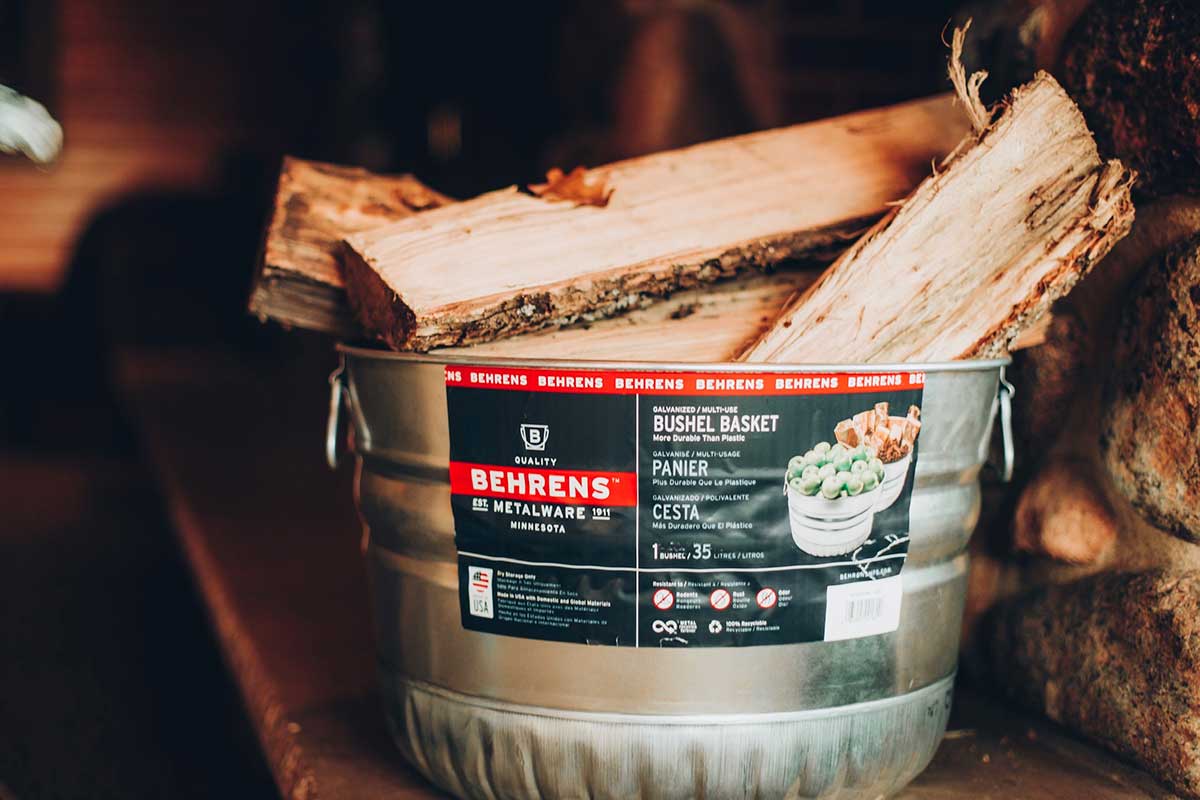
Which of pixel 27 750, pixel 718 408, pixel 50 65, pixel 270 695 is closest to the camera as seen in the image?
pixel 718 408

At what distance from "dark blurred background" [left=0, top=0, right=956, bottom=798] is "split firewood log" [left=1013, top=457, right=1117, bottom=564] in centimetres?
117

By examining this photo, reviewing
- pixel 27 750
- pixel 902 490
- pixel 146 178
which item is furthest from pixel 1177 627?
pixel 146 178

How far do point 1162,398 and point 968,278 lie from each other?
0.70ft

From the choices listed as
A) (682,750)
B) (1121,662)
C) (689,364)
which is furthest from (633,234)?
(1121,662)

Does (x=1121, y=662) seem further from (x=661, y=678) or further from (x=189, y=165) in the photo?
(x=189, y=165)

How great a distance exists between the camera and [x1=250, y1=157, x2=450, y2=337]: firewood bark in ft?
3.27

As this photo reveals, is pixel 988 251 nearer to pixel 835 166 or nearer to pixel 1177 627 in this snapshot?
Answer: pixel 835 166

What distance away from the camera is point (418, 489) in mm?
910

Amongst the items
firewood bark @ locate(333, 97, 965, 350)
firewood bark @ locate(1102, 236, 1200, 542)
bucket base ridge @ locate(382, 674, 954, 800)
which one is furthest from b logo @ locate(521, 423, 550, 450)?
firewood bark @ locate(1102, 236, 1200, 542)

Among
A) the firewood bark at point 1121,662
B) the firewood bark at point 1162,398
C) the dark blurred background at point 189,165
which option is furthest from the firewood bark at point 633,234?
the dark blurred background at point 189,165

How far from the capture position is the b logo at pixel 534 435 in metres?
0.83

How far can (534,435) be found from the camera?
831 mm

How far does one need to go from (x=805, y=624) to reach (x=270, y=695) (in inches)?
28.1

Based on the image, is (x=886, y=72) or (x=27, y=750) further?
(x=886, y=72)
